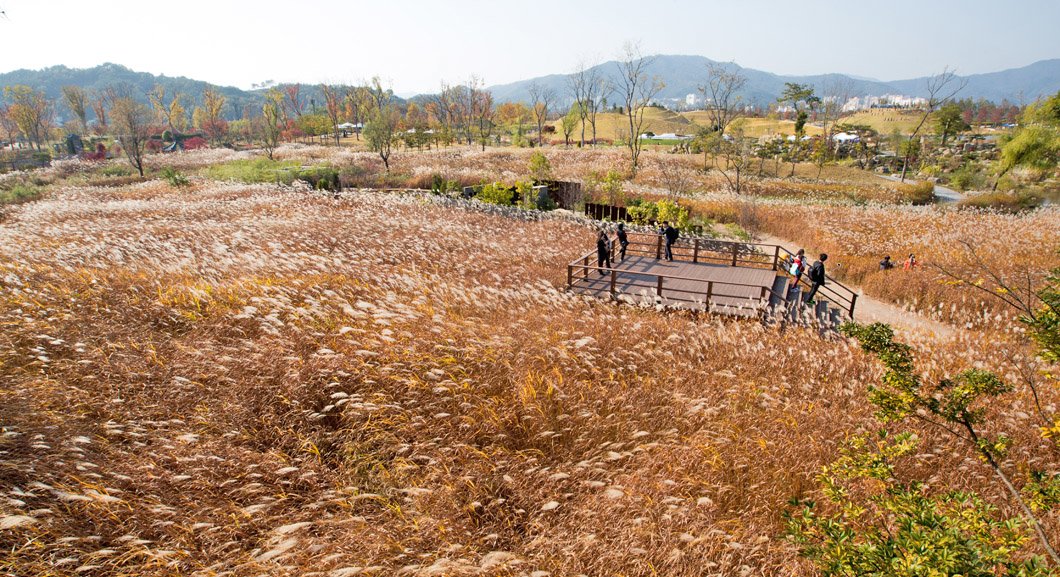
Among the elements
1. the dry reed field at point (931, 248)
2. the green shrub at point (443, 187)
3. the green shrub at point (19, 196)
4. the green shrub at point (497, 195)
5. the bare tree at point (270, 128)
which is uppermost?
the bare tree at point (270, 128)

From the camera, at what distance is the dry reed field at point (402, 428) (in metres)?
4.01

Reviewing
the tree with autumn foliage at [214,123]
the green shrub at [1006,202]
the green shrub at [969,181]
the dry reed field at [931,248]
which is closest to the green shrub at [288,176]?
the dry reed field at [931,248]

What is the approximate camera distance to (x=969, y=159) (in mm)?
58375

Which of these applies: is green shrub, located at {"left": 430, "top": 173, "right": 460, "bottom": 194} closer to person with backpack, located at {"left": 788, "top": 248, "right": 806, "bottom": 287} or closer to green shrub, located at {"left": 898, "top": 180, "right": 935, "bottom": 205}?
person with backpack, located at {"left": 788, "top": 248, "right": 806, "bottom": 287}

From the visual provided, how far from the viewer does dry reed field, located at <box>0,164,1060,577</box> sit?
401 centimetres

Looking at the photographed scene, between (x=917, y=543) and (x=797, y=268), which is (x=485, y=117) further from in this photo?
(x=917, y=543)

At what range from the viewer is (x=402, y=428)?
5.47 m

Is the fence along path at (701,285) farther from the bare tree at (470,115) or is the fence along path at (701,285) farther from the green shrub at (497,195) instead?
the bare tree at (470,115)

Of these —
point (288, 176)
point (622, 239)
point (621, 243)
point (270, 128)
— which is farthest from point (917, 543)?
point (270, 128)

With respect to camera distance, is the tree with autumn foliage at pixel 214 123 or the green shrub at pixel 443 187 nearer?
the green shrub at pixel 443 187

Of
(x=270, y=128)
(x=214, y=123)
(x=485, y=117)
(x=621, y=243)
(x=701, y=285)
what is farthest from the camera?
(x=485, y=117)

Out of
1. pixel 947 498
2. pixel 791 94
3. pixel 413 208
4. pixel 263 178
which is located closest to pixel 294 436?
pixel 947 498

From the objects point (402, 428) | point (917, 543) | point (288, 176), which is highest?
point (288, 176)

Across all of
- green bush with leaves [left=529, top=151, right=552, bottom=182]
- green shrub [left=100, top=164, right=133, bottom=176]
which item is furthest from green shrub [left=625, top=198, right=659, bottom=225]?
green shrub [left=100, top=164, right=133, bottom=176]
